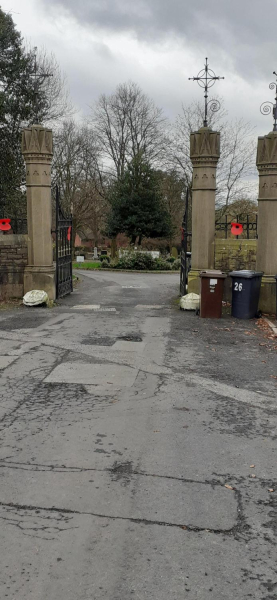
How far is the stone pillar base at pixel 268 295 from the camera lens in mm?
12547

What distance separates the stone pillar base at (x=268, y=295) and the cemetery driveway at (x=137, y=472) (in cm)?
394

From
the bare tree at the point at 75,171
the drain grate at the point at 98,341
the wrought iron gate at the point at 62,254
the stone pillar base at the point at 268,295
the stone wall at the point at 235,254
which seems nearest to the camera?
the drain grate at the point at 98,341

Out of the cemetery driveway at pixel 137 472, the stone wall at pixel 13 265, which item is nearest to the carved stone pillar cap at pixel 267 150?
the cemetery driveway at pixel 137 472

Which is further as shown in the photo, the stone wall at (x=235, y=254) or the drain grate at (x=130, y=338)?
the stone wall at (x=235, y=254)

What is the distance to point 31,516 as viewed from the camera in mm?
3551

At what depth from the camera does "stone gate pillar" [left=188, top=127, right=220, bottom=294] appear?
13.4 m

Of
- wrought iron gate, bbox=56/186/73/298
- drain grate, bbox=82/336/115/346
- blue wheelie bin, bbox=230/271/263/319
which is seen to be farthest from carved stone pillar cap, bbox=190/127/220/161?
drain grate, bbox=82/336/115/346

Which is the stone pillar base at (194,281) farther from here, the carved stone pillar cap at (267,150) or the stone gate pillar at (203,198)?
the carved stone pillar cap at (267,150)

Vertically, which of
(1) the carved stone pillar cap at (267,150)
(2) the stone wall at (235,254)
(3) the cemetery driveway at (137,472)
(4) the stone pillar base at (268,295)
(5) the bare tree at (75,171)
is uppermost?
(5) the bare tree at (75,171)

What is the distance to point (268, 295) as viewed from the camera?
496 inches

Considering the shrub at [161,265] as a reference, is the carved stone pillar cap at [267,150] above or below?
above

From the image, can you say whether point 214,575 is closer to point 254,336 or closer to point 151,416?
point 151,416

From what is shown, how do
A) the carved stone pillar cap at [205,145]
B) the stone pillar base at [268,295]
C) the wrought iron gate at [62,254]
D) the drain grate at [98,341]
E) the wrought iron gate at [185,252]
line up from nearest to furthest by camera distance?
the drain grate at [98,341] → the stone pillar base at [268,295] → the carved stone pillar cap at [205,145] → the wrought iron gate at [185,252] → the wrought iron gate at [62,254]

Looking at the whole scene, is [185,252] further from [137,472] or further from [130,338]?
[137,472]
